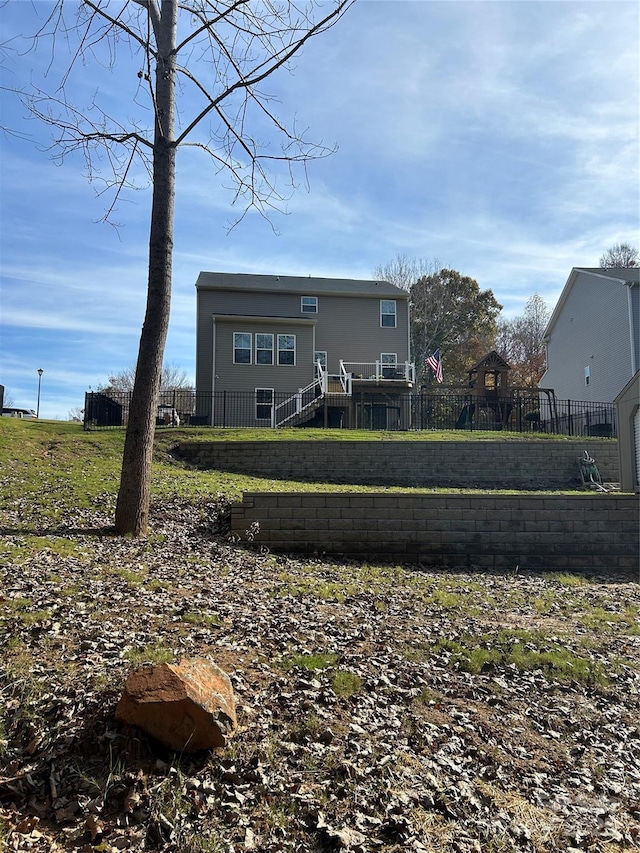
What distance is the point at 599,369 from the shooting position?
76.6 ft

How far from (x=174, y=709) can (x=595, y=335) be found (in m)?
24.7

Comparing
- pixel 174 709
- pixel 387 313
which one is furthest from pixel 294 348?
pixel 174 709

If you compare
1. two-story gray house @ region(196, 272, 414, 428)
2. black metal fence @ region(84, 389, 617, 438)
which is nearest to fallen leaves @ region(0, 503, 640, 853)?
two-story gray house @ region(196, 272, 414, 428)

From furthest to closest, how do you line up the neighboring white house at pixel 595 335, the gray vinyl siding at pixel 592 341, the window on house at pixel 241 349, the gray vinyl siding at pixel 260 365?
the window on house at pixel 241 349 → the gray vinyl siding at pixel 260 365 → the gray vinyl siding at pixel 592 341 → the neighboring white house at pixel 595 335

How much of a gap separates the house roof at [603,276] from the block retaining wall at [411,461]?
1032 centimetres

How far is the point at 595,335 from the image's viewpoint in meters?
23.6

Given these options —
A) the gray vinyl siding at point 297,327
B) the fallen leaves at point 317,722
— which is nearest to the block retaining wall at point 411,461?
the fallen leaves at point 317,722

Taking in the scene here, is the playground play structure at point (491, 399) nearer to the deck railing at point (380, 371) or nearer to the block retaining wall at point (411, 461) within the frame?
the deck railing at point (380, 371)

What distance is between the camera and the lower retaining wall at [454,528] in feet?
25.8

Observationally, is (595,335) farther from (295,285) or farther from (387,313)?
(295,285)

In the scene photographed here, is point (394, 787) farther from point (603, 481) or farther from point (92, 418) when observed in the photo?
point (92, 418)

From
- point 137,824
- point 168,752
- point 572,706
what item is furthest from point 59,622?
point 572,706

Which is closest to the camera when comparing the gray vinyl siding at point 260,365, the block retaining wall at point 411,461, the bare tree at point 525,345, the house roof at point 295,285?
the block retaining wall at point 411,461

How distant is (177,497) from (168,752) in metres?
6.78
